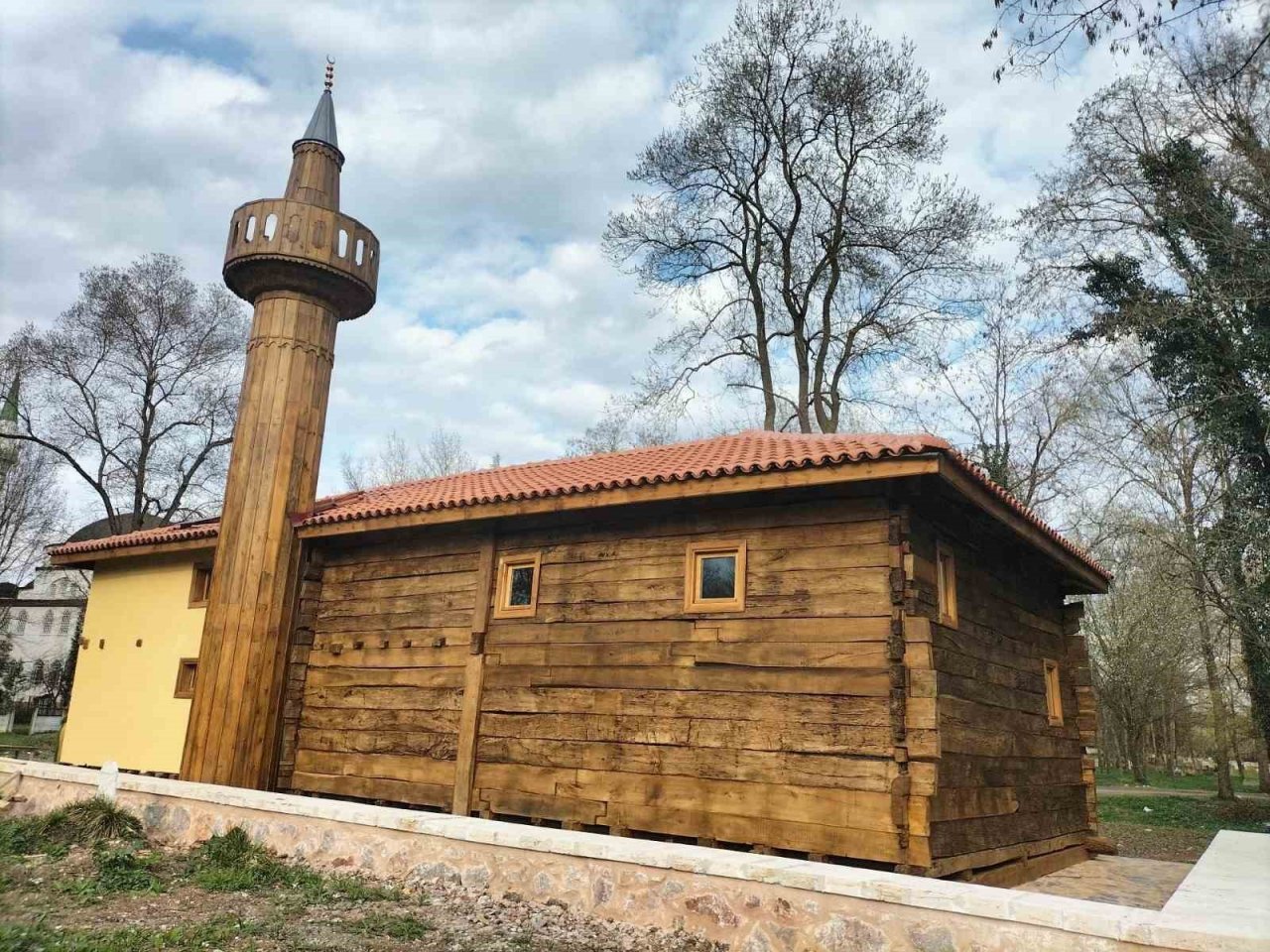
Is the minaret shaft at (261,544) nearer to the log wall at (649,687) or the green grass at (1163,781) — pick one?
the log wall at (649,687)

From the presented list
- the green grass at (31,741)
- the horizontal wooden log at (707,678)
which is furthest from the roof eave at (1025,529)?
the green grass at (31,741)

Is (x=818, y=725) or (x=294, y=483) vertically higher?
(x=294, y=483)

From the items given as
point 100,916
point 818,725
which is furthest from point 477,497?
point 100,916

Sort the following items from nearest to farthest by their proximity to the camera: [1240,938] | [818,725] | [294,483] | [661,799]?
[1240,938]
[818,725]
[661,799]
[294,483]

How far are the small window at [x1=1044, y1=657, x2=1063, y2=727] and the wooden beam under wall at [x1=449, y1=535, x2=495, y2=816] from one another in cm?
629

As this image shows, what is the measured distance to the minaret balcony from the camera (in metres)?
12.1

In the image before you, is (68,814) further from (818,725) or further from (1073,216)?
(1073,216)

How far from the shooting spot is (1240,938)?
3.80m

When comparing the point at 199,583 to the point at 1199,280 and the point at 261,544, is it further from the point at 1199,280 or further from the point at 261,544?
the point at 1199,280

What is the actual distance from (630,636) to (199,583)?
8186 millimetres

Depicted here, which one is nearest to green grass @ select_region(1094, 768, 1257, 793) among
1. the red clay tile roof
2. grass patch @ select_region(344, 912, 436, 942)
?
the red clay tile roof

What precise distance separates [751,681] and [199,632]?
359 inches

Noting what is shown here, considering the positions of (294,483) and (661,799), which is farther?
(294,483)

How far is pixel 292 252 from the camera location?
12.1 metres
